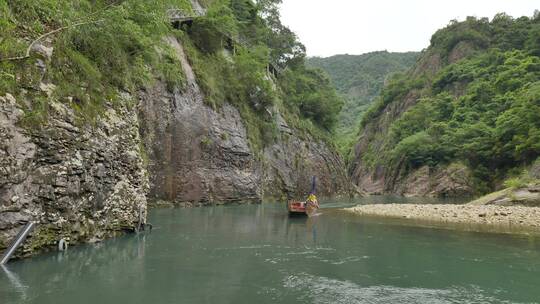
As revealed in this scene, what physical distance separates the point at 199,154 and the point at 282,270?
21041 millimetres

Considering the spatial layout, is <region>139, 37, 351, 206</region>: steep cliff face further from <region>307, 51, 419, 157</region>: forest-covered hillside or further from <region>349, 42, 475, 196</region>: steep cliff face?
<region>307, 51, 419, 157</region>: forest-covered hillside

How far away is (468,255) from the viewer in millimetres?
12469

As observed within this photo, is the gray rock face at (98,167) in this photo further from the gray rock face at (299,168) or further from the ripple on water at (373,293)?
the gray rock face at (299,168)

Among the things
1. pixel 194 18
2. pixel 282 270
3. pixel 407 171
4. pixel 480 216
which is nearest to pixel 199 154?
pixel 194 18

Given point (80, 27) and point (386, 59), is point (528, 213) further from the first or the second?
point (386, 59)

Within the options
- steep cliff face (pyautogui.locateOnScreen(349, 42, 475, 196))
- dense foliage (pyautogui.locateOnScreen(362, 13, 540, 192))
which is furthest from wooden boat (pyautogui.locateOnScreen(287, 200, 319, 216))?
steep cliff face (pyautogui.locateOnScreen(349, 42, 475, 196))

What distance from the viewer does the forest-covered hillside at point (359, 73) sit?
148 m

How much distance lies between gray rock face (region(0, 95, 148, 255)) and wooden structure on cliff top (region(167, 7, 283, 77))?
13645mm

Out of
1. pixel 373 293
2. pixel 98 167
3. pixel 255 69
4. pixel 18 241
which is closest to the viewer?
pixel 373 293

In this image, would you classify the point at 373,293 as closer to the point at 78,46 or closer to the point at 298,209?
the point at 78,46

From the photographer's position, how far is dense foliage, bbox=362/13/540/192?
43559mm

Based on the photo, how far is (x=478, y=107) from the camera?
6247cm

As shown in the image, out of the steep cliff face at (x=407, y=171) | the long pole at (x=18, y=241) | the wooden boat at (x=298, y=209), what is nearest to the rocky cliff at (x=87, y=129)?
the long pole at (x=18, y=241)

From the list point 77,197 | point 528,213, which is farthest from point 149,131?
point 528,213
